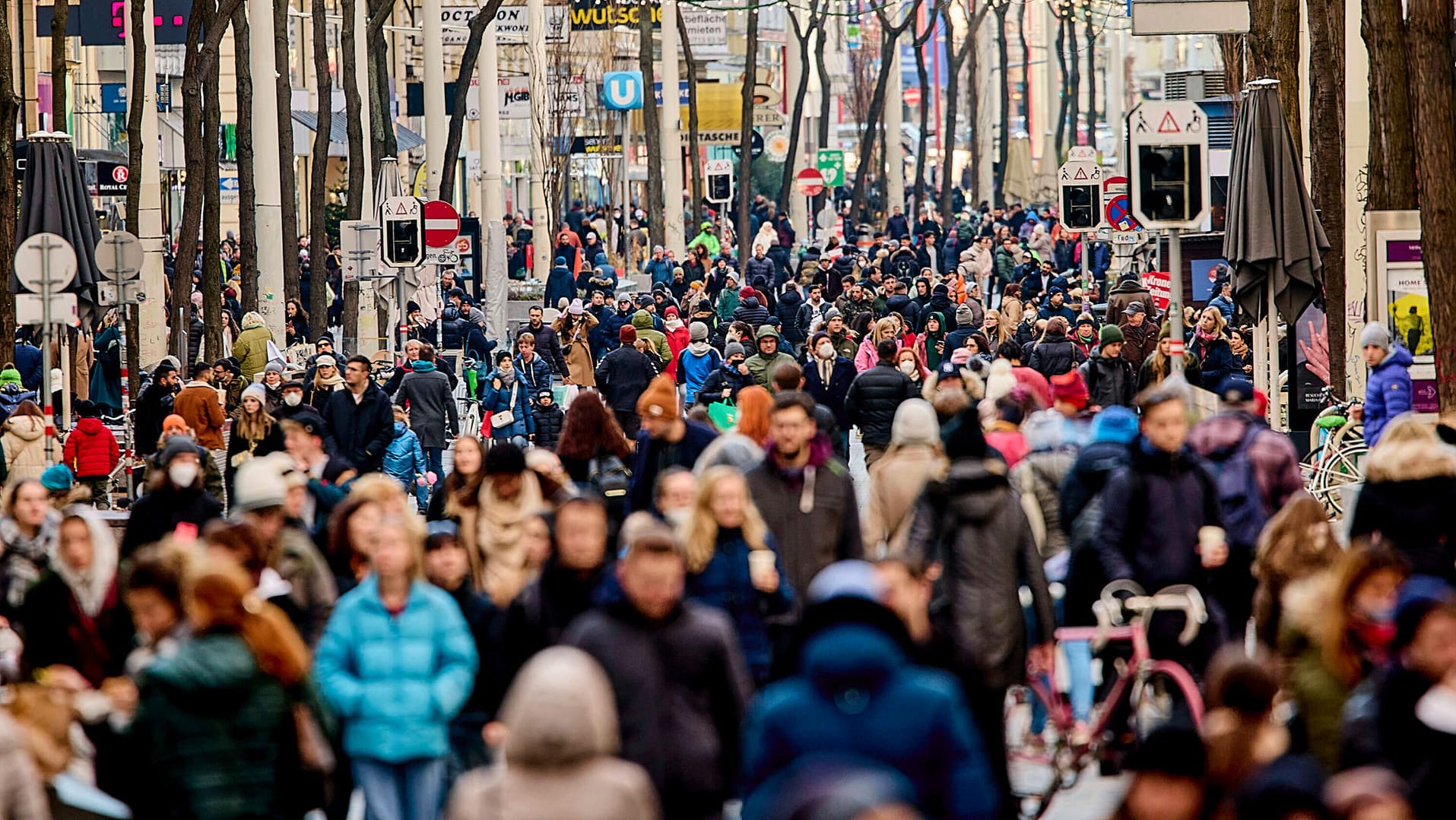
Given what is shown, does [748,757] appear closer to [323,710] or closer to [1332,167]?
[323,710]

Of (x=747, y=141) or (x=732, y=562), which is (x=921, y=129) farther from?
(x=732, y=562)

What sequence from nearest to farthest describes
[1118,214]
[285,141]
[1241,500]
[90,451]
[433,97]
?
[1241,500] → [90,451] → [1118,214] → [285,141] → [433,97]

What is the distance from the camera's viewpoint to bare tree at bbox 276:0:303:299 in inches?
1551

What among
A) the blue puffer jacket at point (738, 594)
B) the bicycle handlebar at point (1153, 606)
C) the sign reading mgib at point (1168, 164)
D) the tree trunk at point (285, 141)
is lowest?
the bicycle handlebar at point (1153, 606)

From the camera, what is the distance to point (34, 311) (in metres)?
20.9

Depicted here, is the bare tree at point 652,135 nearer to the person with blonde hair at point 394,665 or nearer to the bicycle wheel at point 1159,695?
the bicycle wheel at point 1159,695

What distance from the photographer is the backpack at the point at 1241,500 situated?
11359 millimetres

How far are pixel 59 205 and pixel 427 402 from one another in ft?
12.9

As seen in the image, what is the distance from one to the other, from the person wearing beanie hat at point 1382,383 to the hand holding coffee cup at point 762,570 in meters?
8.59

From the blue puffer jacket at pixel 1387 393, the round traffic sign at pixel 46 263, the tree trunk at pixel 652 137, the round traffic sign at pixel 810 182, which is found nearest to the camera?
the blue puffer jacket at pixel 1387 393

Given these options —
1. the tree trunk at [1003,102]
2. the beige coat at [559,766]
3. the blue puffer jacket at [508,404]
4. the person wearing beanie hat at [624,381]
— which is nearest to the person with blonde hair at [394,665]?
A: the beige coat at [559,766]

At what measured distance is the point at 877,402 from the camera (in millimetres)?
19375

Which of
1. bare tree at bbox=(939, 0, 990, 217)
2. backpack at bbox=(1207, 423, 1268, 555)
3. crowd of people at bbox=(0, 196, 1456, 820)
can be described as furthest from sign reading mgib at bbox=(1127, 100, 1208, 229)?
bare tree at bbox=(939, 0, 990, 217)

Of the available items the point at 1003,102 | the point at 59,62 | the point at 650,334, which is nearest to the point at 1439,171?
the point at 650,334
